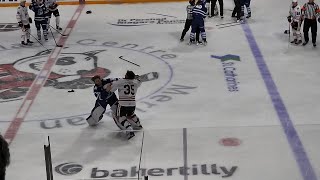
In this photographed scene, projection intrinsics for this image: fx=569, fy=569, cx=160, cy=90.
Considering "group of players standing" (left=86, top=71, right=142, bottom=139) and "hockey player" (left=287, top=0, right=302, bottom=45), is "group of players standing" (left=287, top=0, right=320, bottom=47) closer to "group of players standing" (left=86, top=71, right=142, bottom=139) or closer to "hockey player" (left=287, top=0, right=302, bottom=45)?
"hockey player" (left=287, top=0, right=302, bottom=45)

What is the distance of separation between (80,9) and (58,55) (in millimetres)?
3289

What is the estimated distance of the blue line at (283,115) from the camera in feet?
13.5

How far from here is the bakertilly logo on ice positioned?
407 centimetres

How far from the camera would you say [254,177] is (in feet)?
13.8

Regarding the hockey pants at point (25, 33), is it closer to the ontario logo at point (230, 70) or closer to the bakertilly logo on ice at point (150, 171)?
the ontario logo at point (230, 70)

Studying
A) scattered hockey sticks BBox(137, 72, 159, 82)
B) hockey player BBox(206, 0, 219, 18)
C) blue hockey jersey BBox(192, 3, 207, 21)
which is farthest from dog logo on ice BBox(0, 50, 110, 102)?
hockey player BBox(206, 0, 219, 18)

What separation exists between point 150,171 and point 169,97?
305cm

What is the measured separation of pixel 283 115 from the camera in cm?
635

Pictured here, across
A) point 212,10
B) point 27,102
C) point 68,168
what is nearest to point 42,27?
point 27,102

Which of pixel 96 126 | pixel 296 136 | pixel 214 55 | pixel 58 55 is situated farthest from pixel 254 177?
pixel 58 55

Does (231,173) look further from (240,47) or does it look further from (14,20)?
(14,20)

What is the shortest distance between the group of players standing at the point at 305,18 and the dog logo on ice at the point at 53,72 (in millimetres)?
3144

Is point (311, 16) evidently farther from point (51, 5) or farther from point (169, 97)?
point (51, 5)

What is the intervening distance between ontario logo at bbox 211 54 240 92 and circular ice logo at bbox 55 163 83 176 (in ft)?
Result: 11.0
